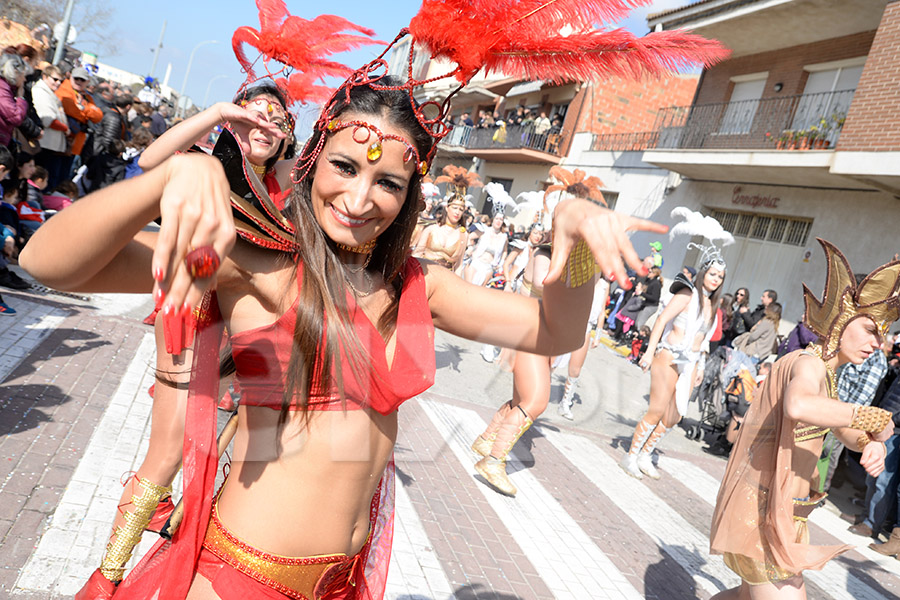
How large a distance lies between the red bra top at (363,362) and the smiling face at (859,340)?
8.31 feet

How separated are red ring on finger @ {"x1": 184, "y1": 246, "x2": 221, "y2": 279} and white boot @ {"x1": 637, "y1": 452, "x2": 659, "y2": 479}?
21.4 feet

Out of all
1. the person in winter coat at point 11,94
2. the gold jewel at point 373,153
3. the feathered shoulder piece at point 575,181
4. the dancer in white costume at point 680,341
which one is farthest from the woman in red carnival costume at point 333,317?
the person in winter coat at point 11,94

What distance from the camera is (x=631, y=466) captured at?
21.9ft

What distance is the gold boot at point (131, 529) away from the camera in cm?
247

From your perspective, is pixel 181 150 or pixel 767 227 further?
pixel 767 227

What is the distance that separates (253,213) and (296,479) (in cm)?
64

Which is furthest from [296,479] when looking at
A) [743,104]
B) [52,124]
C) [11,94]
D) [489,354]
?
[743,104]

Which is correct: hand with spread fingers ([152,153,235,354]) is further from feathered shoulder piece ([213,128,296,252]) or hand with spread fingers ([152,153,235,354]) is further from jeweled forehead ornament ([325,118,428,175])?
jeweled forehead ornament ([325,118,428,175])

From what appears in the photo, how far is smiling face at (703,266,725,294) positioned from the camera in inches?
254

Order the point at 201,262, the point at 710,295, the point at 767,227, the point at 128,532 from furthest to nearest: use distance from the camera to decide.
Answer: the point at 767,227, the point at 710,295, the point at 128,532, the point at 201,262

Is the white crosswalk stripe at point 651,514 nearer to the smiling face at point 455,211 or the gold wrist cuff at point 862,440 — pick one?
the gold wrist cuff at point 862,440

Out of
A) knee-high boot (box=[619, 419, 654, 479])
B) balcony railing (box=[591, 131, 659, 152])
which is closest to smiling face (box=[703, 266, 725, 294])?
knee-high boot (box=[619, 419, 654, 479])

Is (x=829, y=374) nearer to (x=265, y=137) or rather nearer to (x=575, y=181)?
(x=575, y=181)

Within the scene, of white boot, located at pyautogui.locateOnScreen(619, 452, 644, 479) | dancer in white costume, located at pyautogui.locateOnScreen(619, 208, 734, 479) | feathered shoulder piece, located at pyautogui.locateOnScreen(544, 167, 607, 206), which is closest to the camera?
feathered shoulder piece, located at pyautogui.locateOnScreen(544, 167, 607, 206)
